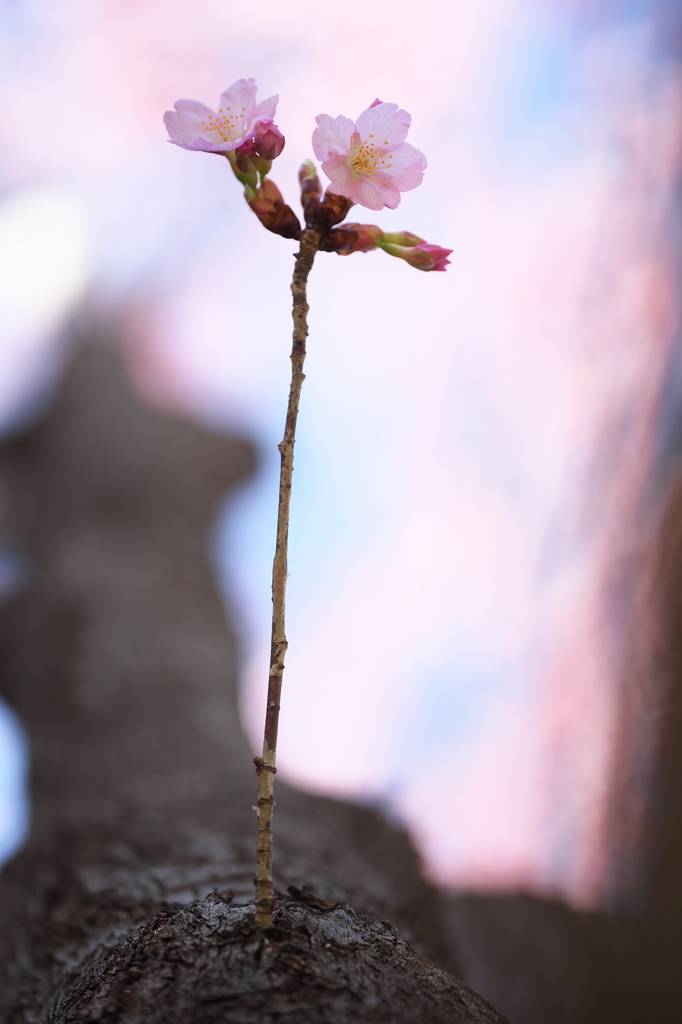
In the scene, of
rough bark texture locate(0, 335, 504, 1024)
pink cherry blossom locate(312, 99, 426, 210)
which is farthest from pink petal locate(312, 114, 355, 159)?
rough bark texture locate(0, 335, 504, 1024)

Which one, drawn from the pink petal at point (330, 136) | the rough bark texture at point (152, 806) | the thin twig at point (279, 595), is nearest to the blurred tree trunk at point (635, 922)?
the rough bark texture at point (152, 806)

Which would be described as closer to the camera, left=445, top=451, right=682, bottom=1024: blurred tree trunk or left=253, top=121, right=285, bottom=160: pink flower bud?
left=253, top=121, right=285, bottom=160: pink flower bud

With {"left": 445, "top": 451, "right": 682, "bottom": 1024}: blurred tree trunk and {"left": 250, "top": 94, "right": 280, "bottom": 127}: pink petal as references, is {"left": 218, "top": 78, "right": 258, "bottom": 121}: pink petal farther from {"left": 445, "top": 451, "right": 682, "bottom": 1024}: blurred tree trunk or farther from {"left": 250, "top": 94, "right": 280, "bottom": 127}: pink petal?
{"left": 445, "top": 451, "right": 682, "bottom": 1024}: blurred tree trunk

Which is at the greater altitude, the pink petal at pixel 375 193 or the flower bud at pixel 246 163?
the flower bud at pixel 246 163

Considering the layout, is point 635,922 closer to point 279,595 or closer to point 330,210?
point 279,595

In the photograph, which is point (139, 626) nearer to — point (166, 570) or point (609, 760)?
point (166, 570)

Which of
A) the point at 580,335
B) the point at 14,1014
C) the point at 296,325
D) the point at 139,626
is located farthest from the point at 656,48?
the point at 14,1014

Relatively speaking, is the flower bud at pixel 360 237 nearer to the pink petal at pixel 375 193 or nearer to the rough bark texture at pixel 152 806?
the pink petal at pixel 375 193
